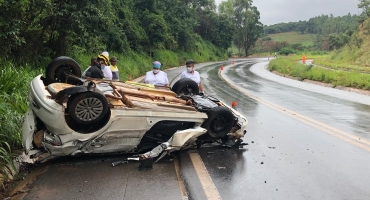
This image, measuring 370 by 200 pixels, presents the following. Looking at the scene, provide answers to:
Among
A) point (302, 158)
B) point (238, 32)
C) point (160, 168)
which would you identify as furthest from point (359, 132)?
point (238, 32)

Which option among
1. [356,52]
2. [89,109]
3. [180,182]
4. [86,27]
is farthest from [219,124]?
[356,52]

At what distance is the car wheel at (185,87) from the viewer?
7.58 meters

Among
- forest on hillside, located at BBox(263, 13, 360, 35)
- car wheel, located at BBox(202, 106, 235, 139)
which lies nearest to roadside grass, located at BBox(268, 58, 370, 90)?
car wheel, located at BBox(202, 106, 235, 139)

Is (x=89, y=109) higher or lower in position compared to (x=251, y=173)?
higher

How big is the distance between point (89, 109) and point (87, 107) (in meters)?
0.04

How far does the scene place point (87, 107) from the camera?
15.6 ft

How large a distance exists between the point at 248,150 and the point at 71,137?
9.81 ft

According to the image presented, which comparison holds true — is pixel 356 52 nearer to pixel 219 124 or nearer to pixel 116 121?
pixel 219 124

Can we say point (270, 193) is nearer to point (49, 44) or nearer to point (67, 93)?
point (67, 93)

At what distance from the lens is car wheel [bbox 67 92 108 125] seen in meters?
4.69

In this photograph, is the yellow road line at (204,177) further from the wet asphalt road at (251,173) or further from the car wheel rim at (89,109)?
the car wheel rim at (89,109)

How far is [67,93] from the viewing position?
4.68 meters

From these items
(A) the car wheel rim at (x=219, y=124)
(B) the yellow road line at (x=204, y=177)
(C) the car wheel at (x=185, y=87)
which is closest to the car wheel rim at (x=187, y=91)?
(C) the car wheel at (x=185, y=87)

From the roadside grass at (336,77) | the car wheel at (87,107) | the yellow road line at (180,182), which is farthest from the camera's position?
the roadside grass at (336,77)
